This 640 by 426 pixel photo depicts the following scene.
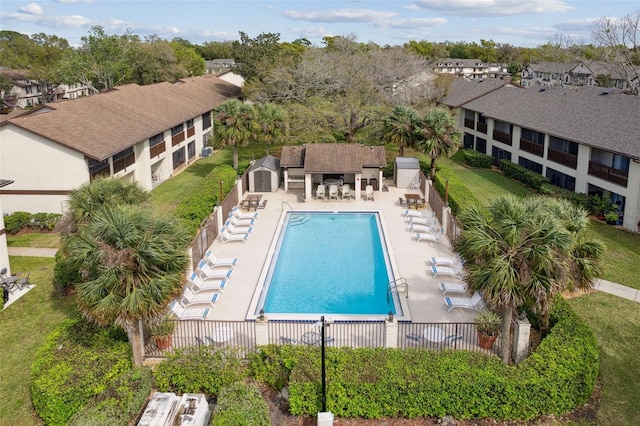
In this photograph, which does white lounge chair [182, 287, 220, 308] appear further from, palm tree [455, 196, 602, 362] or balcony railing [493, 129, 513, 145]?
balcony railing [493, 129, 513, 145]

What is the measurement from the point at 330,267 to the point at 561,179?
19399 mm

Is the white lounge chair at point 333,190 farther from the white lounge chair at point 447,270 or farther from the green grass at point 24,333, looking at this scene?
the green grass at point 24,333

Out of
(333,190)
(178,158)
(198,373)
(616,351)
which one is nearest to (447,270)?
(616,351)

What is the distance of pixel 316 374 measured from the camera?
13.3m

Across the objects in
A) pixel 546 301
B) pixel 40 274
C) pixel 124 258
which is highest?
pixel 124 258

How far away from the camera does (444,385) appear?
12.8m

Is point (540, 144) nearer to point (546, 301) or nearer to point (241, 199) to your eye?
point (241, 199)

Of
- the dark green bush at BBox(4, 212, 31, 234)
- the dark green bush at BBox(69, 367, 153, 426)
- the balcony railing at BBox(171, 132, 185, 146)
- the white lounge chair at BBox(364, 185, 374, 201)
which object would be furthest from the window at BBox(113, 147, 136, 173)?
the dark green bush at BBox(69, 367, 153, 426)

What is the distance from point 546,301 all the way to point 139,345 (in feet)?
36.1

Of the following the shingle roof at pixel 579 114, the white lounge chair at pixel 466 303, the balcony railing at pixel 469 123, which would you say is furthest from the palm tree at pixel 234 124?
the white lounge chair at pixel 466 303

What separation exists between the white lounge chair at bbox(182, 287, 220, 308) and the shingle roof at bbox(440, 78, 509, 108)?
37.9 m

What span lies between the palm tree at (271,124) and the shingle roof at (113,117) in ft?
21.3

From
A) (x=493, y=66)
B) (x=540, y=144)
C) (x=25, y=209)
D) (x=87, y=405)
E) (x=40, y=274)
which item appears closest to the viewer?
(x=87, y=405)

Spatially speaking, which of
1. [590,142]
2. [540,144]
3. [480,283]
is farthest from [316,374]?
[540,144]
